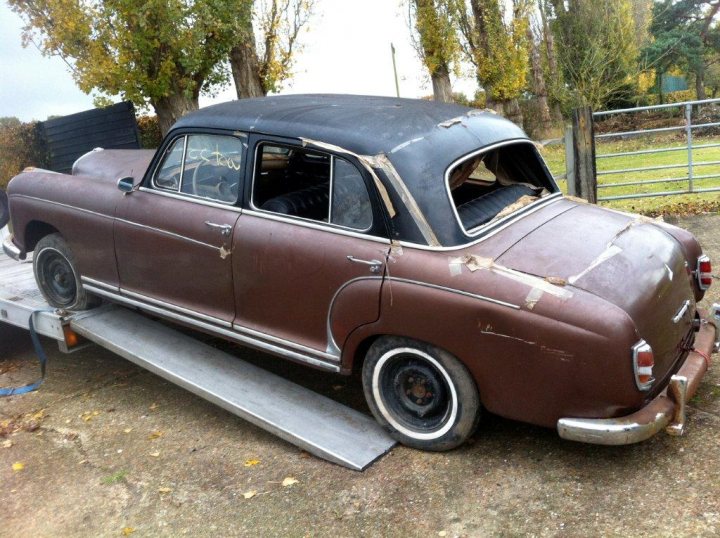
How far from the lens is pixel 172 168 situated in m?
4.90

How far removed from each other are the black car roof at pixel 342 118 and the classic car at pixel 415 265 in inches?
0.6

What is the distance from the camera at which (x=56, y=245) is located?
18.3 feet

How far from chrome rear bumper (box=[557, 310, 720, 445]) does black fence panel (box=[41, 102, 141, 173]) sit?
35.0 ft

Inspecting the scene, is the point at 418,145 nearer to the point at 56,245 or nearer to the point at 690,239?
the point at 690,239

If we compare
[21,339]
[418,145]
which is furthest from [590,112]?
[21,339]

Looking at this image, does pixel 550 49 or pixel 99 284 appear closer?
pixel 99 284

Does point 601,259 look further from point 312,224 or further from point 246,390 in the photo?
point 246,390

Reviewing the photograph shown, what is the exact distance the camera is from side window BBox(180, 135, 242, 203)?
450 cm

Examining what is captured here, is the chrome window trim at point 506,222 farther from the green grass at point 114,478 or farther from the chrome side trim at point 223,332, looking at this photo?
the green grass at point 114,478

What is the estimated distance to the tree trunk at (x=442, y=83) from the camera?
16.1 metres

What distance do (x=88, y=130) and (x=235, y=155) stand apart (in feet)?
33.9

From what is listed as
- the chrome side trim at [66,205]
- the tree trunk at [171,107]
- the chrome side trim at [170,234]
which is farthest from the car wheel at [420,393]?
the tree trunk at [171,107]

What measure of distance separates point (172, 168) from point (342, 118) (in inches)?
57.1

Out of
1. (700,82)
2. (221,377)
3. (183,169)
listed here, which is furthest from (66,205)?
(700,82)
